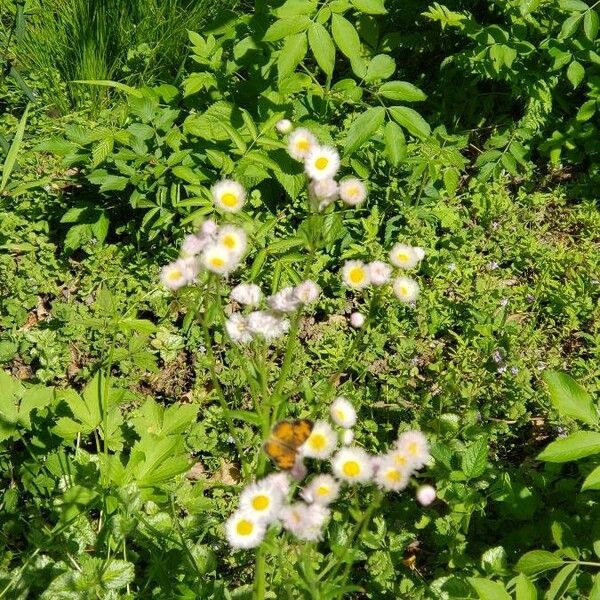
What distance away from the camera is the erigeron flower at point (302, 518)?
1.23 meters

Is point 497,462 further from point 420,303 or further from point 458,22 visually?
point 458,22

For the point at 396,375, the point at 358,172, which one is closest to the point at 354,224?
the point at 358,172

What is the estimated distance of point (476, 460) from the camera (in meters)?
1.98

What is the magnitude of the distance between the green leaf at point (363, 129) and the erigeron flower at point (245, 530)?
158 centimetres

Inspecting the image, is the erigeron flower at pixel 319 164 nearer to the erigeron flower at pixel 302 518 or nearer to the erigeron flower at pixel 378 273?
the erigeron flower at pixel 378 273

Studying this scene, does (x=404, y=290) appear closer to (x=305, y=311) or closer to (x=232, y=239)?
(x=232, y=239)

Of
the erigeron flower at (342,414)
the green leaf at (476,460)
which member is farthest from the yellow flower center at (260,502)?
the green leaf at (476,460)

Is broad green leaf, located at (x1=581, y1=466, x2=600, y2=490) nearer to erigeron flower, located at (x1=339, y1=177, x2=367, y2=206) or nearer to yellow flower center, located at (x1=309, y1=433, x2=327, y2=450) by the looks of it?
yellow flower center, located at (x1=309, y1=433, x2=327, y2=450)

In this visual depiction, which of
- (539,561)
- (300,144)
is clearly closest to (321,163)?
(300,144)

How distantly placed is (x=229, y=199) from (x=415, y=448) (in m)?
0.62

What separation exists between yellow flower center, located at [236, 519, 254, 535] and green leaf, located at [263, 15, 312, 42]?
1.64 m

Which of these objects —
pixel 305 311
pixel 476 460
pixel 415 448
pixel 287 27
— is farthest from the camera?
pixel 305 311

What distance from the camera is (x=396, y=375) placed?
276 centimetres

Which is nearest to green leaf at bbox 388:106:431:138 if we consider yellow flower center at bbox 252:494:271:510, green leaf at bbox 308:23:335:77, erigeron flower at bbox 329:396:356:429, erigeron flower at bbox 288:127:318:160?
green leaf at bbox 308:23:335:77
